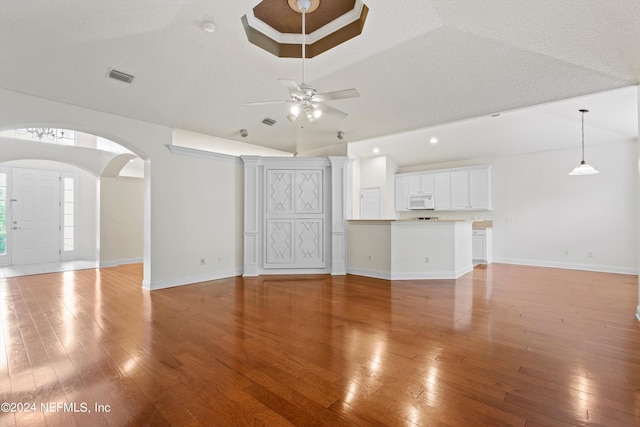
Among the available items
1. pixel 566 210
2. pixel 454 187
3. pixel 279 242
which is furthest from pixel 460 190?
pixel 279 242

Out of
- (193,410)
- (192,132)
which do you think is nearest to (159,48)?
(192,132)

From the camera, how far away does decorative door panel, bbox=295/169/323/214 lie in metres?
6.18

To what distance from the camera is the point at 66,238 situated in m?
8.16

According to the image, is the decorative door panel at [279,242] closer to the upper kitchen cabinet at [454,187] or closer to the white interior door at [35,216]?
the upper kitchen cabinet at [454,187]

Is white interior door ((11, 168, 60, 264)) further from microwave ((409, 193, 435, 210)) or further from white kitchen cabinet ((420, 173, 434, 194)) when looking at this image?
white kitchen cabinet ((420, 173, 434, 194))

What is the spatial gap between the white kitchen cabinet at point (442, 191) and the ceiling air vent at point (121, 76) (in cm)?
718

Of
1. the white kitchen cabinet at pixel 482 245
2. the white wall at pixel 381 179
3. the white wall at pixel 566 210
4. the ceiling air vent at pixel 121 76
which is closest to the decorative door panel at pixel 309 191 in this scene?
the white wall at pixel 381 179

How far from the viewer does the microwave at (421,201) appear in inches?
323

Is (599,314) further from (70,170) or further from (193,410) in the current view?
Answer: (70,170)

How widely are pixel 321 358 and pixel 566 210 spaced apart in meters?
7.16

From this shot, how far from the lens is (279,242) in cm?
614

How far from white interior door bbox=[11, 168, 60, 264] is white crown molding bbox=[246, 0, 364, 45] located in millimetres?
7929

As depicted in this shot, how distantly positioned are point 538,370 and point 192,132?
19.8ft

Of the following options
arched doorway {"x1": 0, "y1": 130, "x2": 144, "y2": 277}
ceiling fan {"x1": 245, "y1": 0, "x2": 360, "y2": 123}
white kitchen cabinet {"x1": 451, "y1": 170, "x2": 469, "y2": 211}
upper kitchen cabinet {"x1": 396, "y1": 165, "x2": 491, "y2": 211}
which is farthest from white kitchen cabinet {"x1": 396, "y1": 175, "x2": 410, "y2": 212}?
arched doorway {"x1": 0, "y1": 130, "x2": 144, "y2": 277}
